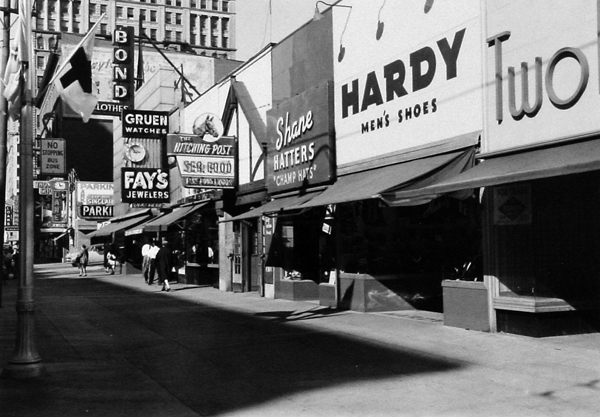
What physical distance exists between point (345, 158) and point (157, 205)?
17.5 m

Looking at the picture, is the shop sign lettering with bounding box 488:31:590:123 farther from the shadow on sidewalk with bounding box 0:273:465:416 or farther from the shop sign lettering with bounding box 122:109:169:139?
the shop sign lettering with bounding box 122:109:169:139

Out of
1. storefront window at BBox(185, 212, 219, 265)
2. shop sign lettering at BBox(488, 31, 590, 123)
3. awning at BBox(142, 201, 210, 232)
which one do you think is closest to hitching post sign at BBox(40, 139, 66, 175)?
awning at BBox(142, 201, 210, 232)

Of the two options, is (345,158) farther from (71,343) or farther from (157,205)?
(157,205)

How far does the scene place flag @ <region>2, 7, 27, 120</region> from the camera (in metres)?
9.50

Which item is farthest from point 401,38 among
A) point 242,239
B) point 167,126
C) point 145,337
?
point 167,126

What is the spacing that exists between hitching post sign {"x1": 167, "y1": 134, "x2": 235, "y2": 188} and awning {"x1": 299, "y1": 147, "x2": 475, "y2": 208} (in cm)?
719

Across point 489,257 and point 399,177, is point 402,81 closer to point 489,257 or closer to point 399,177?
point 399,177

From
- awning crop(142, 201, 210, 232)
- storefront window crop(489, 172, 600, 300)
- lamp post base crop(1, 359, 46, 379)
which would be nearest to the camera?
lamp post base crop(1, 359, 46, 379)

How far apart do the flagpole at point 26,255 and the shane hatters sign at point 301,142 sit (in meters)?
8.97

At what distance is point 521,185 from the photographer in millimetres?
11680

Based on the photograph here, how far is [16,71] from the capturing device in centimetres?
973

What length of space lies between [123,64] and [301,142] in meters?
16.2

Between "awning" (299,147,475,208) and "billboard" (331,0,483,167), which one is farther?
"billboard" (331,0,483,167)

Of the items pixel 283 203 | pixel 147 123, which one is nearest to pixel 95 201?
pixel 147 123
